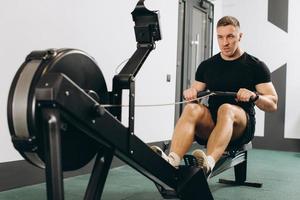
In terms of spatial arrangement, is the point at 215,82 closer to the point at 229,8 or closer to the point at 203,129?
the point at 203,129

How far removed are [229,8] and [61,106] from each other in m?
5.59

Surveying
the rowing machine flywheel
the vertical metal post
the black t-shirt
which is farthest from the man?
the vertical metal post

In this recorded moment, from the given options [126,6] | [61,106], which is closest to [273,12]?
[126,6]

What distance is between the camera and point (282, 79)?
6059mm

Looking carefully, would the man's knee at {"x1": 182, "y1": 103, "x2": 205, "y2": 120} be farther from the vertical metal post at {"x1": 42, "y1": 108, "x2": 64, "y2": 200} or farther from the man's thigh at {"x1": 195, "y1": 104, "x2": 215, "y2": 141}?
the vertical metal post at {"x1": 42, "y1": 108, "x2": 64, "y2": 200}

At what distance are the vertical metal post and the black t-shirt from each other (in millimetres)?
1691

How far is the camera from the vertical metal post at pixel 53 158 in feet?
4.25

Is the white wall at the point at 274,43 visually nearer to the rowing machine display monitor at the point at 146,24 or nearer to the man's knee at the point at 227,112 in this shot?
the man's knee at the point at 227,112

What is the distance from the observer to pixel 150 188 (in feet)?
9.68

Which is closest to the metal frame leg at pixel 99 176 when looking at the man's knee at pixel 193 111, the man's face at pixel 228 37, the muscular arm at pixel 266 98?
the man's knee at pixel 193 111

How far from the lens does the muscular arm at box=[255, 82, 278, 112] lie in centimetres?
263

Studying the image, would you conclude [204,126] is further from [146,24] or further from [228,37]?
[146,24]

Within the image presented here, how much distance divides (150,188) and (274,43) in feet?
13.2

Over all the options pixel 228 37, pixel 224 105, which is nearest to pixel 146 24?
pixel 224 105
